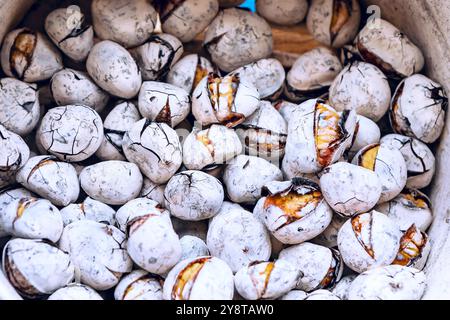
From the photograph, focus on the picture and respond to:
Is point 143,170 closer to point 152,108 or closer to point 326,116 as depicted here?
point 152,108

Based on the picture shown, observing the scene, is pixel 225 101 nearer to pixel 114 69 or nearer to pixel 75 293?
pixel 114 69

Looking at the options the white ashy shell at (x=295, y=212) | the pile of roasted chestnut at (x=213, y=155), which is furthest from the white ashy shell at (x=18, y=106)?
the white ashy shell at (x=295, y=212)

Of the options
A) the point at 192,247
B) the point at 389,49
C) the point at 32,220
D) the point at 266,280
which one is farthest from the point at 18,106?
the point at 389,49

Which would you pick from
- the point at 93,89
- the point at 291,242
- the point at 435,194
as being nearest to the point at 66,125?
the point at 93,89

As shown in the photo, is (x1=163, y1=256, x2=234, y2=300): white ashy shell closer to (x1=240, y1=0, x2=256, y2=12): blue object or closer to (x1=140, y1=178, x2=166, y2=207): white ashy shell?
→ (x1=140, y1=178, x2=166, y2=207): white ashy shell

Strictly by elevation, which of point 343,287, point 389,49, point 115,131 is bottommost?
point 343,287

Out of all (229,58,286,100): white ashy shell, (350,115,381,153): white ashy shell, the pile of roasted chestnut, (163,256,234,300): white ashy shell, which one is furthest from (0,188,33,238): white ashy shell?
(350,115,381,153): white ashy shell
